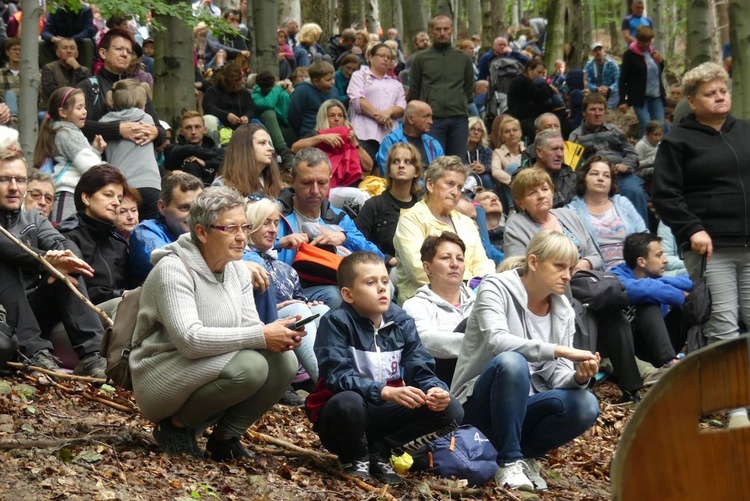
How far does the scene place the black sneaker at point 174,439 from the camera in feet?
19.4

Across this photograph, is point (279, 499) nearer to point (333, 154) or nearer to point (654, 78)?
point (333, 154)

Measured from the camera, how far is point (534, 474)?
657 cm

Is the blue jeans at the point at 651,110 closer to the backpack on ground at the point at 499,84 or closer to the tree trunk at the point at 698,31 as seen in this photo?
the backpack on ground at the point at 499,84

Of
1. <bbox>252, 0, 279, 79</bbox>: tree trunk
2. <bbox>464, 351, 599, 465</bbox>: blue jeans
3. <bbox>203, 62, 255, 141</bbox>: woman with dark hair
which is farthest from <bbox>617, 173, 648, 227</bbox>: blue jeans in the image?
<bbox>464, 351, 599, 465</bbox>: blue jeans

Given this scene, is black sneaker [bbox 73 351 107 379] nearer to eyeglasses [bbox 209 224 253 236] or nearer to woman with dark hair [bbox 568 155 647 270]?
eyeglasses [bbox 209 224 253 236]

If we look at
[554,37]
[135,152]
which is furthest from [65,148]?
[554,37]

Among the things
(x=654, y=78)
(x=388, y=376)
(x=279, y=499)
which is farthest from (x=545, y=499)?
(x=654, y=78)

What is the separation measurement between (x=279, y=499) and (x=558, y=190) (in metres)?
6.84

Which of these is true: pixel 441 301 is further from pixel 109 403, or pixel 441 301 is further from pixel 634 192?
pixel 634 192

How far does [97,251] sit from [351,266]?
240 centimetres

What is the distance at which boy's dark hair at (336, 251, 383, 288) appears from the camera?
6.27 meters

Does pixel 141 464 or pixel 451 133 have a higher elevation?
pixel 451 133

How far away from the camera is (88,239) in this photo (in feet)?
25.7

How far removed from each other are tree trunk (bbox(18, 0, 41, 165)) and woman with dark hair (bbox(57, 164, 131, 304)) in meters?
1.86
